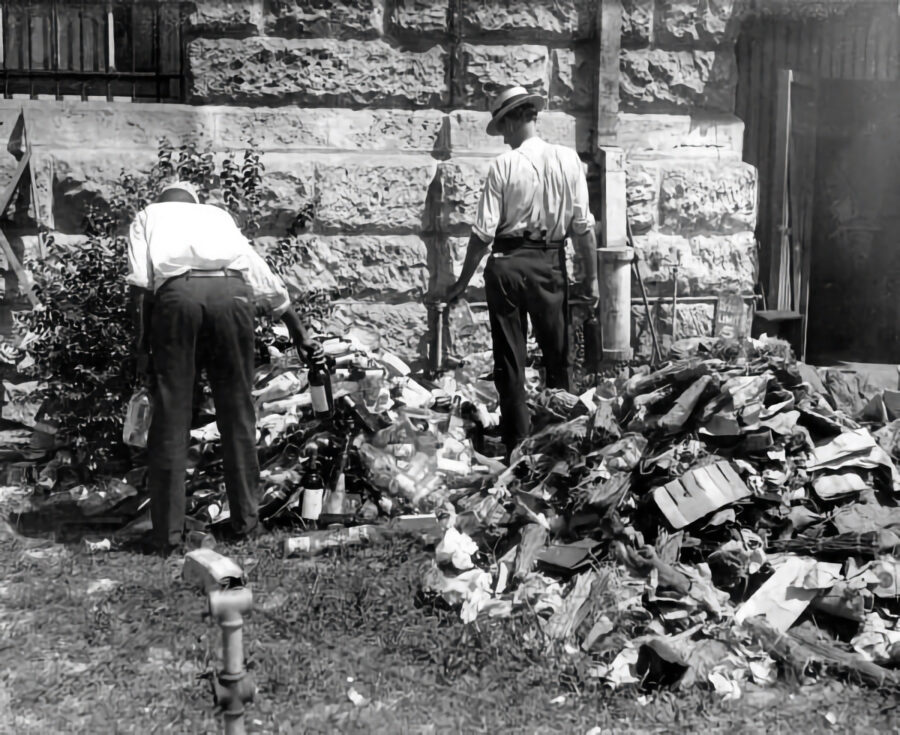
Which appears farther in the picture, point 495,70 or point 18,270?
point 495,70

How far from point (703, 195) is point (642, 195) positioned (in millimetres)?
482

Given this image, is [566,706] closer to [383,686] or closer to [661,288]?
[383,686]

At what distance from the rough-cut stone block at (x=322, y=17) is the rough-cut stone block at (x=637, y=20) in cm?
178

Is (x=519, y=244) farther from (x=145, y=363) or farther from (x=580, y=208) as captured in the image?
(x=145, y=363)

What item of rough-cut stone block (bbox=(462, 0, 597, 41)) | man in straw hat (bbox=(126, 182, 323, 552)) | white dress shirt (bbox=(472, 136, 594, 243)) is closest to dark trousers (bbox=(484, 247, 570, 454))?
white dress shirt (bbox=(472, 136, 594, 243))

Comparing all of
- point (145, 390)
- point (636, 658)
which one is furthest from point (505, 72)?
point (636, 658)

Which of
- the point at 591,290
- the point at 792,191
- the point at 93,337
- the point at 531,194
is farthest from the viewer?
the point at 792,191

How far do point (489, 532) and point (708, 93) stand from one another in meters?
4.69

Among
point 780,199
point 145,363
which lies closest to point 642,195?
point 780,199

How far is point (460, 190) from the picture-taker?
8633 mm

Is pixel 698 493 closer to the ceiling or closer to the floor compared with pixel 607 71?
closer to the floor

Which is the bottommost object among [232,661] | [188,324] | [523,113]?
[232,661]

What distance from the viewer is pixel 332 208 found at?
8.59m

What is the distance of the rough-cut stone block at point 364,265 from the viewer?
8.62 metres
